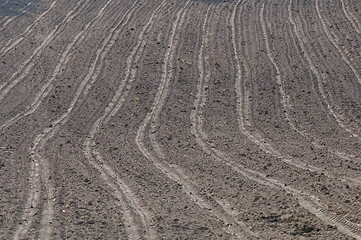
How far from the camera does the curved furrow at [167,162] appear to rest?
9869mm

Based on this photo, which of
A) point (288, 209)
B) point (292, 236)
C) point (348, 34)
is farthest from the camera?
point (348, 34)

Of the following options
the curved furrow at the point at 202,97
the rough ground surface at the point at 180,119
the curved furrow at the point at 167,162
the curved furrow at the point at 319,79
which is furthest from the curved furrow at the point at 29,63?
the curved furrow at the point at 319,79

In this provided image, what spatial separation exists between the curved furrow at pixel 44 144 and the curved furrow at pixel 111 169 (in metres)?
0.83

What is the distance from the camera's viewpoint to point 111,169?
12.8m

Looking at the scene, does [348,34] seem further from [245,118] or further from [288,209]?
[288,209]

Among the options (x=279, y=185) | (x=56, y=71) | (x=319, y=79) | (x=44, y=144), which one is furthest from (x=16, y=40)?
(x=279, y=185)

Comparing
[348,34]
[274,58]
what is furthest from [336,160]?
[348,34]

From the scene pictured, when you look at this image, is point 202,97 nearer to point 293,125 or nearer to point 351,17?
point 293,125

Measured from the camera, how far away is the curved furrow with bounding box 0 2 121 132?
1625cm

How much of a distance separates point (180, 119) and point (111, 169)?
3444mm

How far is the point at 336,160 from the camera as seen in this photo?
41.4 ft

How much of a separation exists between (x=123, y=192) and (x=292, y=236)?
3.43 m

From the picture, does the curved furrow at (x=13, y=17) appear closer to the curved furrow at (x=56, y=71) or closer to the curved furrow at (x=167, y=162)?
the curved furrow at (x=56, y=71)

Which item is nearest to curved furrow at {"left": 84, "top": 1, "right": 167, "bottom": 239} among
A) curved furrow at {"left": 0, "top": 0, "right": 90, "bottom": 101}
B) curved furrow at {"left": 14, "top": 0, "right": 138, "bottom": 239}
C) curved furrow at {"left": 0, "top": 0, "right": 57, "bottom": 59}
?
curved furrow at {"left": 14, "top": 0, "right": 138, "bottom": 239}
